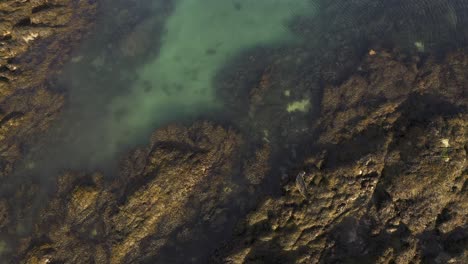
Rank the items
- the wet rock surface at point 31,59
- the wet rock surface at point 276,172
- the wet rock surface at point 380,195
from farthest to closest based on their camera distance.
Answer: the wet rock surface at point 31,59 < the wet rock surface at point 276,172 < the wet rock surface at point 380,195

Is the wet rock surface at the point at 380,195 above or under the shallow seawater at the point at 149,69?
under

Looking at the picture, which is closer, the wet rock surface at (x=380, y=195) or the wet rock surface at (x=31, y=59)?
the wet rock surface at (x=380, y=195)

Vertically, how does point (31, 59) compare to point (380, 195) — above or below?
above

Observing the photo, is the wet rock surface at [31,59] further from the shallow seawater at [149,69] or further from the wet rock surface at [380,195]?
the wet rock surface at [380,195]

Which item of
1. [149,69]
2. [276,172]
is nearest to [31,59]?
[149,69]

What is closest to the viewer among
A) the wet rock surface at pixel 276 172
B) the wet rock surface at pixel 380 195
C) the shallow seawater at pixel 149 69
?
the wet rock surface at pixel 380 195

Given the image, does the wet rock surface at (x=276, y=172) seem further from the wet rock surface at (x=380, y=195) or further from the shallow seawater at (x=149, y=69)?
the shallow seawater at (x=149, y=69)

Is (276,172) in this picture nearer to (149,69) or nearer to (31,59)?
(149,69)

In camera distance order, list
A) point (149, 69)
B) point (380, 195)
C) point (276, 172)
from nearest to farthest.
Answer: point (380, 195) < point (276, 172) < point (149, 69)

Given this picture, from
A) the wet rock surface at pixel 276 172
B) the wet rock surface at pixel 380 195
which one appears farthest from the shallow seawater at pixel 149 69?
the wet rock surface at pixel 380 195

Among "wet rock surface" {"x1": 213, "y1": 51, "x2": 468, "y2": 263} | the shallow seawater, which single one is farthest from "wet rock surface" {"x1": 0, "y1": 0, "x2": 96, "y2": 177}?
"wet rock surface" {"x1": 213, "y1": 51, "x2": 468, "y2": 263}

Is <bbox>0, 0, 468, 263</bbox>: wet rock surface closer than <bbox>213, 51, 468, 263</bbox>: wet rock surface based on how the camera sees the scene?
No

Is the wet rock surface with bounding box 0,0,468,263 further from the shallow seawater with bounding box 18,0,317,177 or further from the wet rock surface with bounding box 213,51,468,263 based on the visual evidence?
the shallow seawater with bounding box 18,0,317,177

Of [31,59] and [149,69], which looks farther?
[31,59]
